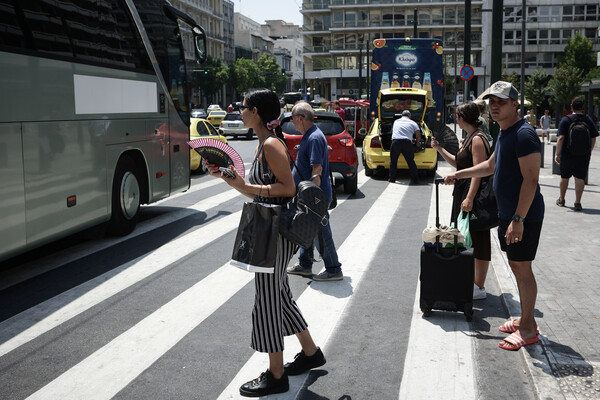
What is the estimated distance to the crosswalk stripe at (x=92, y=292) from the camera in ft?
17.8

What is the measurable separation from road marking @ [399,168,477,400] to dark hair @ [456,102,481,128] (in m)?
1.69

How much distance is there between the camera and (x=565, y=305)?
5773 mm

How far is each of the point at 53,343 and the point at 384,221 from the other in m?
6.34

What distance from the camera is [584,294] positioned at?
608 centimetres

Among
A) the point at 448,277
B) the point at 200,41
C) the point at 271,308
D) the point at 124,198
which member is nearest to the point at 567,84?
the point at 200,41

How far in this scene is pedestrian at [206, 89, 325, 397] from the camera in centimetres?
399

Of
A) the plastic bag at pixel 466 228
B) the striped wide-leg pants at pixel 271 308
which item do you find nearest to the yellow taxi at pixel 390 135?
the plastic bag at pixel 466 228

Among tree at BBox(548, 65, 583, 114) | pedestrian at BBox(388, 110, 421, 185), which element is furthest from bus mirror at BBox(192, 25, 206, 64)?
tree at BBox(548, 65, 583, 114)

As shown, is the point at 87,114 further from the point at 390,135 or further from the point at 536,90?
the point at 536,90

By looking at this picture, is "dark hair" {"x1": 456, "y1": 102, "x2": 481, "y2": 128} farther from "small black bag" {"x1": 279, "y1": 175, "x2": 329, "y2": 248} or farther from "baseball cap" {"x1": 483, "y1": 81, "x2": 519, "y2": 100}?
"small black bag" {"x1": 279, "y1": 175, "x2": 329, "y2": 248}

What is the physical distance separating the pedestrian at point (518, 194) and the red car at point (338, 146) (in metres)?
8.52

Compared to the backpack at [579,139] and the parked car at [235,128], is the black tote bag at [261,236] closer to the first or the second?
the backpack at [579,139]

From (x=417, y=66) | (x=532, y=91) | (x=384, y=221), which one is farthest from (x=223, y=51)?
(x=384, y=221)

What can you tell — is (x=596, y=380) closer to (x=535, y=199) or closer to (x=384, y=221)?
(x=535, y=199)
